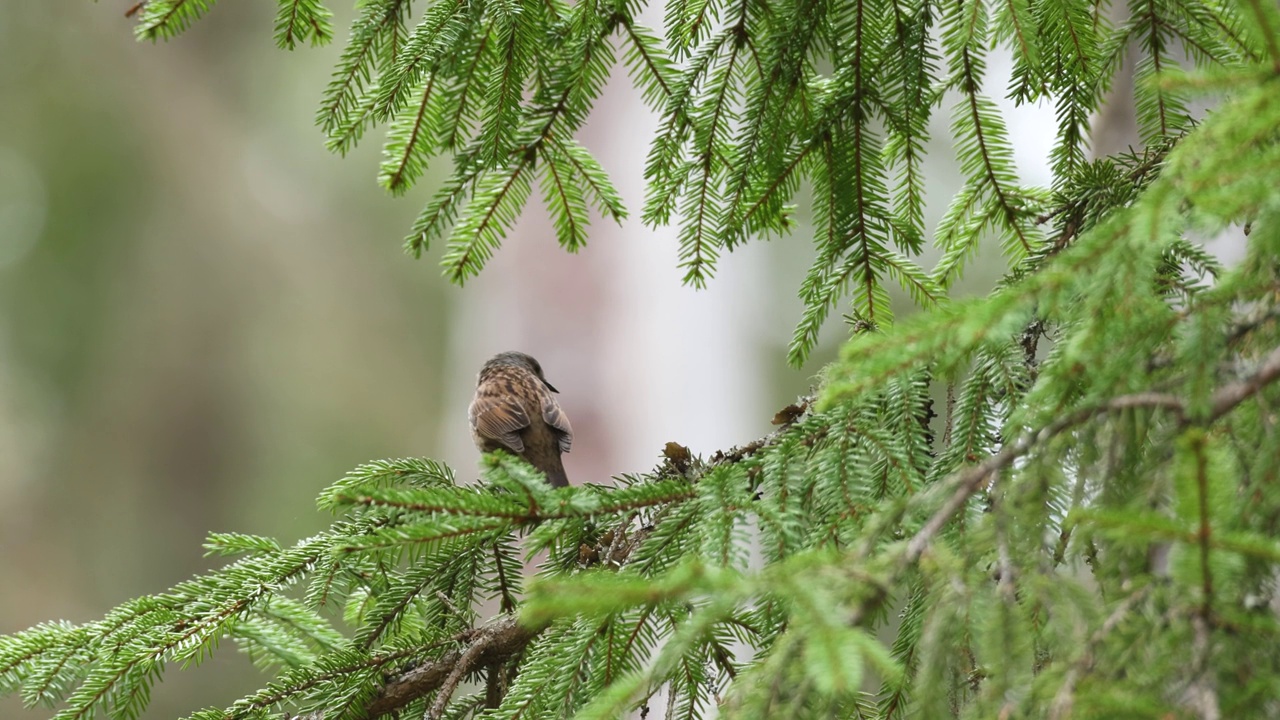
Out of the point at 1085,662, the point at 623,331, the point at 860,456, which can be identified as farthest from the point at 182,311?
the point at 1085,662

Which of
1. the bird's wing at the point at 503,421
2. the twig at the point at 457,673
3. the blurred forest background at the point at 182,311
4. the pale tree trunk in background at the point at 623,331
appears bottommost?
the twig at the point at 457,673

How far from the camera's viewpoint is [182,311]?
1435 centimetres

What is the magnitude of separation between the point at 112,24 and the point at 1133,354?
1541cm

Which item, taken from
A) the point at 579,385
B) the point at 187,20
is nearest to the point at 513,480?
the point at 187,20

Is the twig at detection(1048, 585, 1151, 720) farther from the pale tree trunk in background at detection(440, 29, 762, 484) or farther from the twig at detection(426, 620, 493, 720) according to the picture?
the pale tree trunk in background at detection(440, 29, 762, 484)

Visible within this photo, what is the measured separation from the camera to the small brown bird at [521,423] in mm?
3424

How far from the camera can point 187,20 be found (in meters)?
1.82

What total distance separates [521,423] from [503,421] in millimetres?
60

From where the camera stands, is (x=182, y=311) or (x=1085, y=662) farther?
(x=182, y=311)

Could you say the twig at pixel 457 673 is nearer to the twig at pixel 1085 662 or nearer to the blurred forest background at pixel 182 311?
the twig at pixel 1085 662

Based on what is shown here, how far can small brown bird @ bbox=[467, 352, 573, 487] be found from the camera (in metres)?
3.42

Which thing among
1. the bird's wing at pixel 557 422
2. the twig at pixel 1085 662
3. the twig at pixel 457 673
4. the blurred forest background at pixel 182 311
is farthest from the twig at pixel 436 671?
the blurred forest background at pixel 182 311

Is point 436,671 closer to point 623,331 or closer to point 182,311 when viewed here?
point 623,331

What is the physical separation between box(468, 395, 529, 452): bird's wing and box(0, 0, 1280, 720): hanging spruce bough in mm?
949
